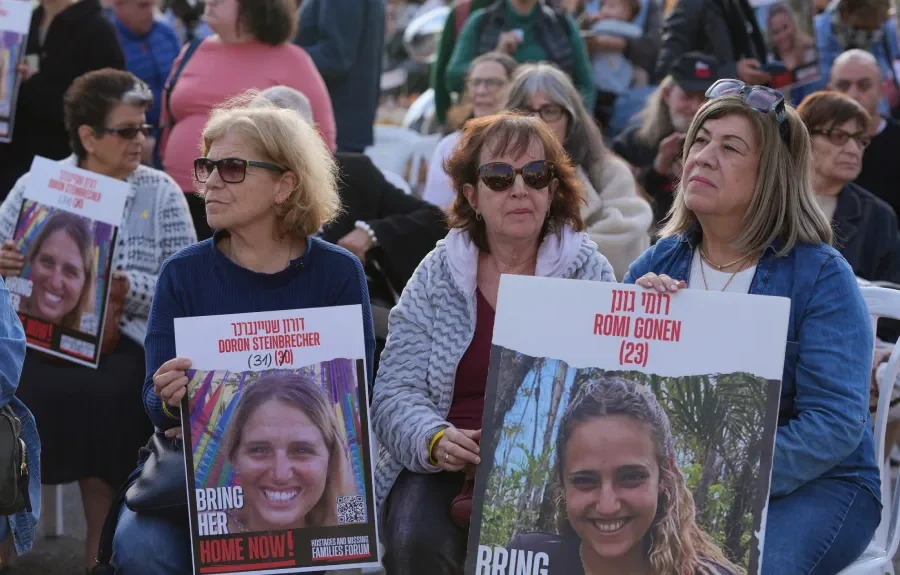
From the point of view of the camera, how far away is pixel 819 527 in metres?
3.14

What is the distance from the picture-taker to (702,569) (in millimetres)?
2805

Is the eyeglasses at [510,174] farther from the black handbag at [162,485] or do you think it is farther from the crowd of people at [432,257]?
the black handbag at [162,485]

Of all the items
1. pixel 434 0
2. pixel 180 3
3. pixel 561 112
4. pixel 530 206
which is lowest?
pixel 530 206

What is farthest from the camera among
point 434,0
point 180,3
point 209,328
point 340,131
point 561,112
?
point 434,0

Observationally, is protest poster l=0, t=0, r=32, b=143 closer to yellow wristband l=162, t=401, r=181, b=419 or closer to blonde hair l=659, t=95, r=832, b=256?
yellow wristband l=162, t=401, r=181, b=419

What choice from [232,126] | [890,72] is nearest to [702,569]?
[232,126]

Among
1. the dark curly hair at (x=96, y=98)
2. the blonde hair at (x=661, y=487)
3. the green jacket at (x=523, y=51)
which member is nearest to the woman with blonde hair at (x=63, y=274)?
the dark curly hair at (x=96, y=98)

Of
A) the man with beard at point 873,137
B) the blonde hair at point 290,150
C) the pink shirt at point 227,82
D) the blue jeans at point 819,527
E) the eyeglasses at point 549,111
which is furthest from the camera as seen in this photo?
the man with beard at point 873,137

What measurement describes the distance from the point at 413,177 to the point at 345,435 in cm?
429

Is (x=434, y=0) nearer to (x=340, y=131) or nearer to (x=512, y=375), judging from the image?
(x=340, y=131)

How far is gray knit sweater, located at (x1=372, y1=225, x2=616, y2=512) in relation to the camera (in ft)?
11.3

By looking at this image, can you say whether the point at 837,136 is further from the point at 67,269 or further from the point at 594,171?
the point at 67,269

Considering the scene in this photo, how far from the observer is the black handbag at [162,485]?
3309 millimetres

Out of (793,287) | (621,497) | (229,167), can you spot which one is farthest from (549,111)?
(621,497)
